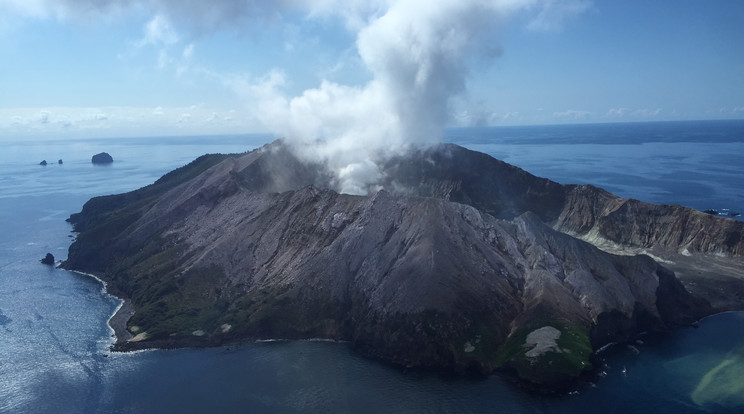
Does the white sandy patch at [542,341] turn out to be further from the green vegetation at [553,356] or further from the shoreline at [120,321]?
the shoreline at [120,321]

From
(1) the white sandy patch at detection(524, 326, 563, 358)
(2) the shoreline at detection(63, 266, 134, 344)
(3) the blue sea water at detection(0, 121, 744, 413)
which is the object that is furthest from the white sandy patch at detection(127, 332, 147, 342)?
(1) the white sandy patch at detection(524, 326, 563, 358)

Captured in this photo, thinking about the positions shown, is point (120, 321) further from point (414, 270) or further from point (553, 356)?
point (553, 356)

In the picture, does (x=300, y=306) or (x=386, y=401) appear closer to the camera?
(x=386, y=401)

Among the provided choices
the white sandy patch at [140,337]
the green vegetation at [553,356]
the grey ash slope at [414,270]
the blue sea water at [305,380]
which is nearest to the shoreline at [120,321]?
the white sandy patch at [140,337]

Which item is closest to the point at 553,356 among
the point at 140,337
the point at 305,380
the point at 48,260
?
the point at 305,380

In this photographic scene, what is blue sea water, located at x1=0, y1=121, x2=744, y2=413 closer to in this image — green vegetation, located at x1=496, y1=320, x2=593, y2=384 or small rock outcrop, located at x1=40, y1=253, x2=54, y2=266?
green vegetation, located at x1=496, y1=320, x2=593, y2=384

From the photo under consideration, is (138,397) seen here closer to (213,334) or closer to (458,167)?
(213,334)

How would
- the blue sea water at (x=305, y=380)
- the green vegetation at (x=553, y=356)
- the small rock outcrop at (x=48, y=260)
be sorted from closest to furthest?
1. the blue sea water at (x=305, y=380)
2. the green vegetation at (x=553, y=356)
3. the small rock outcrop at (x=48, y=260)

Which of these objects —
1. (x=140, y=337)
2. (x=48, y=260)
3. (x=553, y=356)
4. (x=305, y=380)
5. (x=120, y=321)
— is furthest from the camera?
(x=48, y=260)

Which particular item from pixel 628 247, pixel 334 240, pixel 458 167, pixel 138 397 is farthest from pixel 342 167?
pixel 138 397
